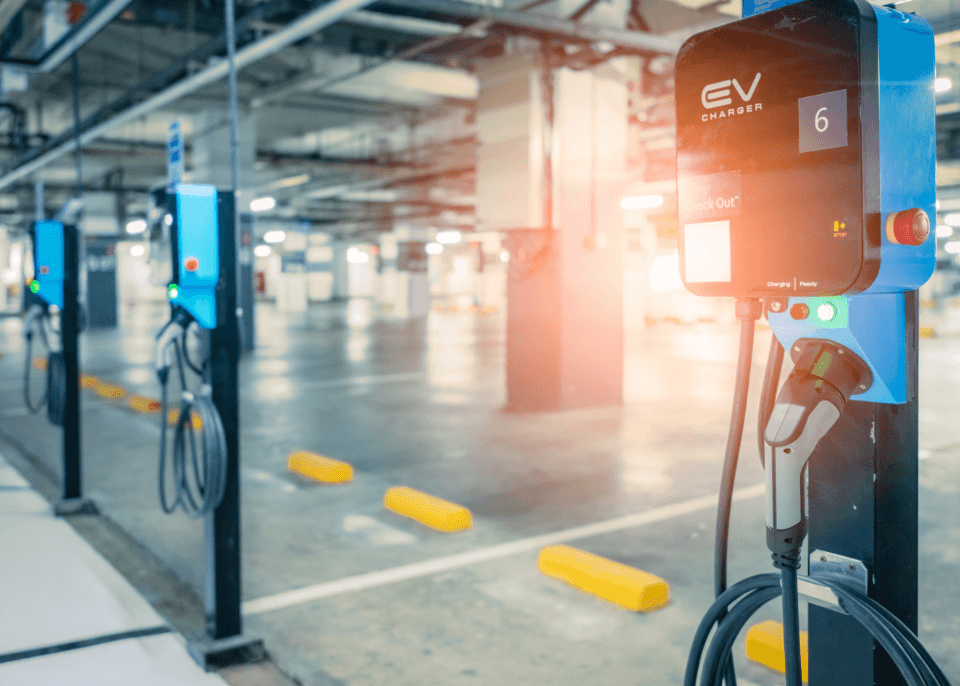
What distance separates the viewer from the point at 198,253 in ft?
9.22

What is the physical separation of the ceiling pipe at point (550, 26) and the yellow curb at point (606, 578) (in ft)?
13.4

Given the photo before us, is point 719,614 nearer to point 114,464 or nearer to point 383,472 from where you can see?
point 383,472

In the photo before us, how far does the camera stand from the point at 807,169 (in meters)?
1.47

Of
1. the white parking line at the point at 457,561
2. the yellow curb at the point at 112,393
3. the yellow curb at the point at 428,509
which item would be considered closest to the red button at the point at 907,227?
the white parking line at the point at 457,561

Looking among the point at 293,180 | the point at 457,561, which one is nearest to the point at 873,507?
the point at 457,561

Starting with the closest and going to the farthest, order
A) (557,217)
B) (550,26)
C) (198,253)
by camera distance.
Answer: (198,253), (550,26), (557,217)

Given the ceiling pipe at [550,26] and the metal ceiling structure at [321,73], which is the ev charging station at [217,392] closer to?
the metal ceiling structure at [321,73]

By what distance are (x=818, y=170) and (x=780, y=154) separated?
0.08m

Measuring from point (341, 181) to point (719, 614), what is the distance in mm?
19236

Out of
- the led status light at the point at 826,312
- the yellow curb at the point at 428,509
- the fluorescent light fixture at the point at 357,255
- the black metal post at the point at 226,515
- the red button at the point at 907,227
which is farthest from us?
the fluorescent light fixture at the point at 357,255

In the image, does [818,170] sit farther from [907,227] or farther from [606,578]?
[606,578]

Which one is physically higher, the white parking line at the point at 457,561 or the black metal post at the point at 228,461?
the black metal post at the point at 228,461

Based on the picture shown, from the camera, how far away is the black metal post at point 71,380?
187 inches

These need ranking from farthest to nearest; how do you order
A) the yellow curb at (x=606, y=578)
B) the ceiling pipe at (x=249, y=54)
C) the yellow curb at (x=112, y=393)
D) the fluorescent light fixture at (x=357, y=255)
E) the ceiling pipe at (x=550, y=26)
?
the fluorescent light fixture at (x=357, y=255), the yellow curb at (x=112, y=393), the ceiling pipe at (x=550, y=26), the ceiling pipe at (x=249, y=54), the yellow curb at (x=606, y=578)
